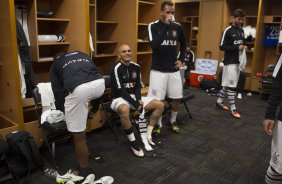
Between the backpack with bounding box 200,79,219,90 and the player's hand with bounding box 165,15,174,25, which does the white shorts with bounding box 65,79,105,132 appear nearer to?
the player's hand with bounding box 165,15,174,25

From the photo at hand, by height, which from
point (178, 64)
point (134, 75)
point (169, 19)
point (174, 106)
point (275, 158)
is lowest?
point (174, 106)

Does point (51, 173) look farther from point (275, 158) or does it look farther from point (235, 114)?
point (235, 114)

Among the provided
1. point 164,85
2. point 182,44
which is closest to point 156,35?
point 182,44

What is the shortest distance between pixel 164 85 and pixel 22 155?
5.54 ft

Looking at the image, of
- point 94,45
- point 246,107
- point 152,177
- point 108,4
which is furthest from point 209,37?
point 152,177

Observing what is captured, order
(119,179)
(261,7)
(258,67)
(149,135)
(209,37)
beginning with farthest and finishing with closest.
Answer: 1. (209,37)
2. (258,67)
3. (261,7)
4. (149,135)
5. (119,179)

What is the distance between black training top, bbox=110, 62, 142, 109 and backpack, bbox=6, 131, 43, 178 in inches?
40.0

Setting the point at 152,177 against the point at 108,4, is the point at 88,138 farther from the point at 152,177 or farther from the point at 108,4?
the point at 108,4

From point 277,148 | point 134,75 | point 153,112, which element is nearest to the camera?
point 277,148

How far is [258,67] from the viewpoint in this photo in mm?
5871

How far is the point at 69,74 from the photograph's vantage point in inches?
85.0

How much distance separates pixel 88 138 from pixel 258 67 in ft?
14.1

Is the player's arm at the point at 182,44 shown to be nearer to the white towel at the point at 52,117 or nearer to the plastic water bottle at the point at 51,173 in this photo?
the white towel at the point at 52,117

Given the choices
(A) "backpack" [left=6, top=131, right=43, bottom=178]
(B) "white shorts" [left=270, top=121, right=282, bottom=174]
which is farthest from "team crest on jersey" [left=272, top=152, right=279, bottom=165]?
(A) "backpack" [left=6, top=131, right=43, bottom=178]
